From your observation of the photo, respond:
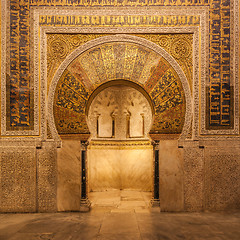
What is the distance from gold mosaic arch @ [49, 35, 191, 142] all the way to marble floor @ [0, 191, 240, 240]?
4.98 feet

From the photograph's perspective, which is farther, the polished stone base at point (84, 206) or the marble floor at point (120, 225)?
the polished stone base at point (84, 206)

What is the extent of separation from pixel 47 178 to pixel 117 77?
2275 millimetres

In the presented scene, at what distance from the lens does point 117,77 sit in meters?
4.96

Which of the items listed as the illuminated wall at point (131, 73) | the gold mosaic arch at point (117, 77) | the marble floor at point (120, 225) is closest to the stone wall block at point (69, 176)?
the illuminated wall at point (131, 73)

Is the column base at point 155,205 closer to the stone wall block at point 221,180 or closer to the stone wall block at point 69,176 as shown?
the stone wall block at point 221,180

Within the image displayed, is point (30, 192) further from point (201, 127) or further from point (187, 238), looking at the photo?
point (201, 127)

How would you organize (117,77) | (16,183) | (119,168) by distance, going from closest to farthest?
(16,183), (117,77), (119,168)

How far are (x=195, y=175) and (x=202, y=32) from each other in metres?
2.67

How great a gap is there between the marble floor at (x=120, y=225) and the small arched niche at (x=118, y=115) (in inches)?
94.2

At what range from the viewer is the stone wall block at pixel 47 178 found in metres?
4.88

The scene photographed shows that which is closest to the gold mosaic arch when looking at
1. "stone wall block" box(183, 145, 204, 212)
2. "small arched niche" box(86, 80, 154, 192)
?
"stone wall block" box(183, 145, 204, 212)

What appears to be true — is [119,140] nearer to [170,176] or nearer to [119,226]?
[170,176]

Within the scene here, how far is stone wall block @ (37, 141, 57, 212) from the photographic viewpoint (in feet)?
16.0

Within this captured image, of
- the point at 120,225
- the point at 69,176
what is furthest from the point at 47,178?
the point at 120,225
